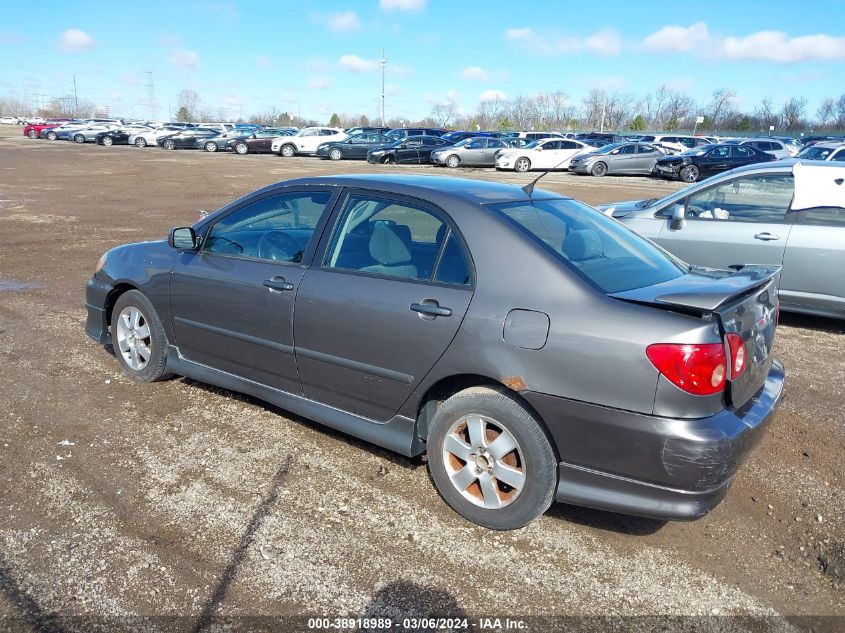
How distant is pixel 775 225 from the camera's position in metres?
6.36

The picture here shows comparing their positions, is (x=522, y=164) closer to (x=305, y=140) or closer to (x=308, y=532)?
(x=305, y=140)

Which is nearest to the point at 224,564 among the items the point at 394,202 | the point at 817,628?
the point at 394,202

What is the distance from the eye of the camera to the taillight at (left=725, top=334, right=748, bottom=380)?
285cm

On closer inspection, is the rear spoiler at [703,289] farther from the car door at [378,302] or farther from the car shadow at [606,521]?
the car shadow at [606,521]

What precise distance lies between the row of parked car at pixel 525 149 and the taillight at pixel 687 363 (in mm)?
17365

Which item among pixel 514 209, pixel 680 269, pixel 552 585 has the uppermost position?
pixel 514 209

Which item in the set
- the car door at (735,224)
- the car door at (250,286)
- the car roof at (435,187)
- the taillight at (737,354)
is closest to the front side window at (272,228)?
the car door at (250,286)

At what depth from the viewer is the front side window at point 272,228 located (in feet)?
13.1

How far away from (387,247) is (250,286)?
937mm

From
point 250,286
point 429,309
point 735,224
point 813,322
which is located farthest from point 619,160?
point 429,309

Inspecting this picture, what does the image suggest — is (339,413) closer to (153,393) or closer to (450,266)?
(450,266)

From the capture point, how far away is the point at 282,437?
4.15m

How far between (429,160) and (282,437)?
30.5m

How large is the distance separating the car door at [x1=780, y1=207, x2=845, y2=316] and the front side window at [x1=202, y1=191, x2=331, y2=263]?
4706 millimetres
